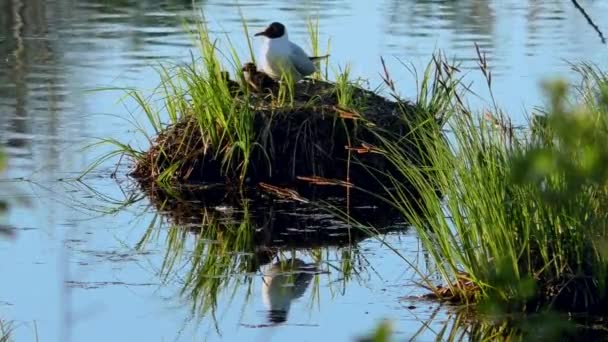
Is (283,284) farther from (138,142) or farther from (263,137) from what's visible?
(138,142)

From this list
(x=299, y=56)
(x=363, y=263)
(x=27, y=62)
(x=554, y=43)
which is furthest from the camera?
(x=554, y=43)

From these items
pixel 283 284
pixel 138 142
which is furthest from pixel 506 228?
pixel 138 142

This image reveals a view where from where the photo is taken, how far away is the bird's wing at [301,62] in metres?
9.58

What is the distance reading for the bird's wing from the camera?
958 centimetres

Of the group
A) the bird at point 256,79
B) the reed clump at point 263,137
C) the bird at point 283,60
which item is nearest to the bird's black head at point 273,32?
the bird at point 283,60

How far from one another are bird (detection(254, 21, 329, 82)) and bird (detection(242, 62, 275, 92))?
8 centimetres

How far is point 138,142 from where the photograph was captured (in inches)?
403

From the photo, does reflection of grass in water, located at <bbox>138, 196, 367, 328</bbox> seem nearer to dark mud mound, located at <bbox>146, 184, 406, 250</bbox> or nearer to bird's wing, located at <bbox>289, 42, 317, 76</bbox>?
dark mud mound, located at <bbox>146, 184, 406, 250</bbox>

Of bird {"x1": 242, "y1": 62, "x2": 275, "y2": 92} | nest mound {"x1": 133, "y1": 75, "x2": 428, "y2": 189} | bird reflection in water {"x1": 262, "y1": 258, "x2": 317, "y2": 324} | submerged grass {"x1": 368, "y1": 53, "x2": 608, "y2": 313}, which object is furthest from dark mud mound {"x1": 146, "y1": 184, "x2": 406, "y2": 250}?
submerged grass {"x1": 368, "y1": 53, "x2": 608, "y2": 313}

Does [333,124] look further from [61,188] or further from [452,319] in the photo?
[452,319]

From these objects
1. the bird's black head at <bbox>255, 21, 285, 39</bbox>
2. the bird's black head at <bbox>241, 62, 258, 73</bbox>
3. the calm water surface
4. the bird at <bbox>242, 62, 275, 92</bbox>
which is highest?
the bird's black head at <bbox>255, 21, 285, 39</bbox>

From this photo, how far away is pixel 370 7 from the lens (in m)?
19.0

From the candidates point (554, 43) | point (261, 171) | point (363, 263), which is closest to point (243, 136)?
point (261, 171)

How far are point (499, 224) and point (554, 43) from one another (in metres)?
9.49
